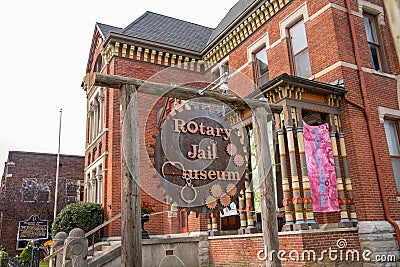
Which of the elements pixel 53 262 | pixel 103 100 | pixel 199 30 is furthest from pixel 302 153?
pixel 199 30

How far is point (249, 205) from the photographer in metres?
10.4

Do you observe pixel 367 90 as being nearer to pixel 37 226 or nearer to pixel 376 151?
pixel 376 151

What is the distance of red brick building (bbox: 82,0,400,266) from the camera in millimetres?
9430

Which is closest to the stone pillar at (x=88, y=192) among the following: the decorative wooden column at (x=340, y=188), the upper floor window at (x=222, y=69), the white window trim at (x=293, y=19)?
the upper floor window at (x=222, y=69)

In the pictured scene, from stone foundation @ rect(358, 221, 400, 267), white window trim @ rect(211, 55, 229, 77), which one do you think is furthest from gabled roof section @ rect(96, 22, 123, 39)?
stone foundation @ rect(358, 221, 400, 267)

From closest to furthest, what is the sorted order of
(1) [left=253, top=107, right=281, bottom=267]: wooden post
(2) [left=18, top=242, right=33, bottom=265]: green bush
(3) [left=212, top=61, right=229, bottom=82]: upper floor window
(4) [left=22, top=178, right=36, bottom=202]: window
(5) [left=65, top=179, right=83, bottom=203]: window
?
1. (1) [left=253, top=107, right=281, bottom=267]: wooden post
2. (3) [left=212, top=61, right=229, bottom=82]: upper floor window
3. (2) [left=18, top=242, right=33, bottom=265]: green bush
4. (4) [left=22, top=178, right=36, bottom=202]: window
5. (5) [left=65, top=179, right=83, bottom=203]: window

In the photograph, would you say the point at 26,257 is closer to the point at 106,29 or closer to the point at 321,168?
the point at 106,29

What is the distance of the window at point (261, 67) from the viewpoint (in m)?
14.2

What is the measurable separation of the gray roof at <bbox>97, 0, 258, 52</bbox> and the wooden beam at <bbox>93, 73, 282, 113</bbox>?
10623mm

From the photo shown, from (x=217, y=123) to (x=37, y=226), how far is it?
47.8ft

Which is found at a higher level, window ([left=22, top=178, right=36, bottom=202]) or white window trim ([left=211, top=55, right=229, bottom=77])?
white window trim ([left=211, top=55, right=229, bottom=77])

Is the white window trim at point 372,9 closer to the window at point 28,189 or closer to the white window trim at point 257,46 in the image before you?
the white window trim at point 257,46

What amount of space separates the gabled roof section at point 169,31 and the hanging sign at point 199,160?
1179 centimetres

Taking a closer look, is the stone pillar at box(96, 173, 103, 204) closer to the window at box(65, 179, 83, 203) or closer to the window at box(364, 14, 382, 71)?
the window at box(364, 14, 382, 71)
